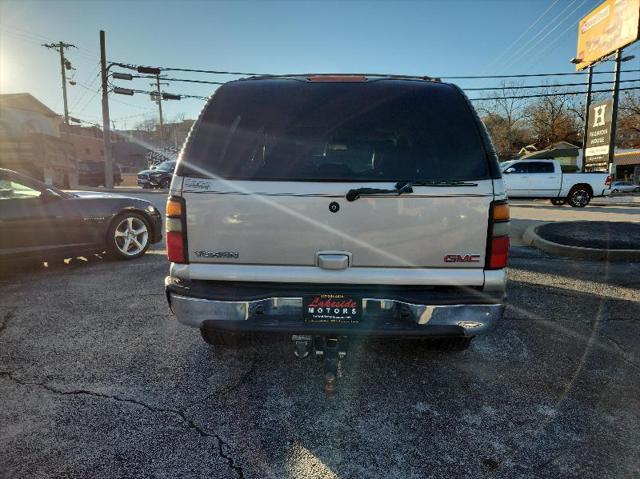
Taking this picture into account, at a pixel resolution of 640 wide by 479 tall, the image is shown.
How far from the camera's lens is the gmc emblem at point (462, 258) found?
2.50 m

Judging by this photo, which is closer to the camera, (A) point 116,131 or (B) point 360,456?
(B) point 360,456

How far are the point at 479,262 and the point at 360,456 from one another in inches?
50.6

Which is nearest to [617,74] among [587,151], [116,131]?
[587,151]

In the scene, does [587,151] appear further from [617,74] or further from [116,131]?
[116,131]

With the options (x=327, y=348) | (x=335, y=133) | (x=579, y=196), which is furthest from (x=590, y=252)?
(x=579, y=196)

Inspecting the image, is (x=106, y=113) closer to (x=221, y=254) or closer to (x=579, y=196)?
(x=579, y=196)

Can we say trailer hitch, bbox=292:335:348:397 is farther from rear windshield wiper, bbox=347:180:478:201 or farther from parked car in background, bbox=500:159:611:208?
parked car in background, bbox=500:159:611:208

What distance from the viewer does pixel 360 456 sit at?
223 centimetres

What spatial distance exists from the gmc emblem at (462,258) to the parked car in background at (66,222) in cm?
542

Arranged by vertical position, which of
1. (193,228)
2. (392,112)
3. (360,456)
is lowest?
(360,456)

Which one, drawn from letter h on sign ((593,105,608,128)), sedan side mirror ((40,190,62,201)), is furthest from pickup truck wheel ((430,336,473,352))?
letter h on sign ((593,105,608,128))

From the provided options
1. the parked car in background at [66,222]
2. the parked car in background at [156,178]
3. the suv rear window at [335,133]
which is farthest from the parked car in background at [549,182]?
the parked car in background at [156,178]

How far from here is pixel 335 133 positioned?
288 centimetres

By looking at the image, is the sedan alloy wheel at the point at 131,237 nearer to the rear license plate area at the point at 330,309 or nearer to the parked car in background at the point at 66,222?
the parked car in background at the point at 66,222
